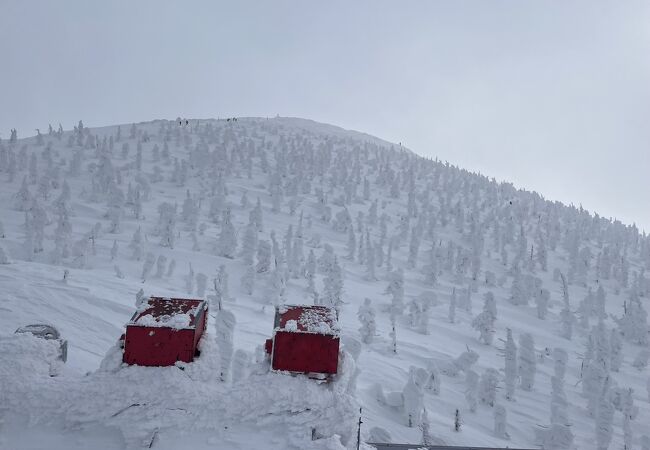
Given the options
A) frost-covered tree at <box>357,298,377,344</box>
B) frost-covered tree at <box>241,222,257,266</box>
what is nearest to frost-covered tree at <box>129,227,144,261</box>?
frost-covered tree at <box>241,222,257,266</box>

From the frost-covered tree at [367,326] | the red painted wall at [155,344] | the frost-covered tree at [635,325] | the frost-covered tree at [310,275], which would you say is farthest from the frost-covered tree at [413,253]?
the red painted wall at [155,344]

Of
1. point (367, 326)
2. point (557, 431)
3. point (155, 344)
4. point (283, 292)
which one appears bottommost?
point (557, 431)

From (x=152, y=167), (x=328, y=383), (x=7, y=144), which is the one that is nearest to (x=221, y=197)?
(x=152, y=167)

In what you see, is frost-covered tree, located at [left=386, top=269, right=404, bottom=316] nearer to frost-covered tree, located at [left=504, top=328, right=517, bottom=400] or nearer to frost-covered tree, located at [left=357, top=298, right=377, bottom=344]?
frost-covered tree, located at [left=357, top=298, right=377, bottom=344]

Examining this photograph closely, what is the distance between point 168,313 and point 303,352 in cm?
304

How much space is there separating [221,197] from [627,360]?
44051 mm

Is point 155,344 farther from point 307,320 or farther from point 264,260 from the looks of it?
point 264,260

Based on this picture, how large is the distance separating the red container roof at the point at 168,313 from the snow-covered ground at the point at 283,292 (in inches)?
34.5

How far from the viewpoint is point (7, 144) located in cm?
6438

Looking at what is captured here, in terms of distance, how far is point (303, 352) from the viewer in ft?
28.8

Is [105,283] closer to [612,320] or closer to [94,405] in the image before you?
[94,405]

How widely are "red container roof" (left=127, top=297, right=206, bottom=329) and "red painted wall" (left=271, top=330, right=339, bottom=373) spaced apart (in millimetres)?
1847

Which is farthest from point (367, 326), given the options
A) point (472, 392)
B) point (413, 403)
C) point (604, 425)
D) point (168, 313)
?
point (168, 313)

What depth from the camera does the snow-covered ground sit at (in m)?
8.07
